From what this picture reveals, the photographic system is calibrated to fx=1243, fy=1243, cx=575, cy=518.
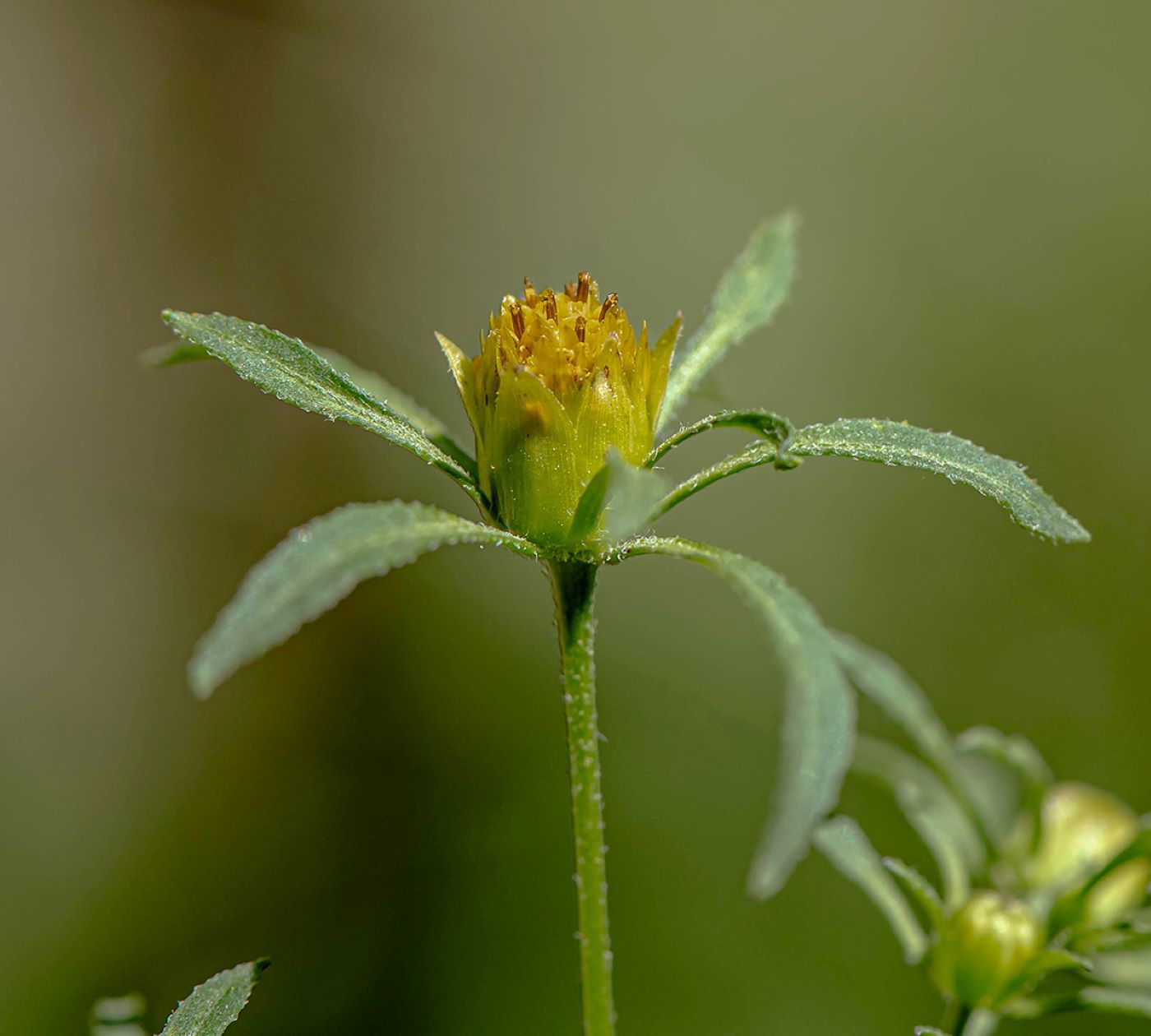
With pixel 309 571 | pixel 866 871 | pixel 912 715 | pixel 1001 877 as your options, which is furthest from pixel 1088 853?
pixel 309 571

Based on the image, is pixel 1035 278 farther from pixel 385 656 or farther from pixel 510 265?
pixel 385 656

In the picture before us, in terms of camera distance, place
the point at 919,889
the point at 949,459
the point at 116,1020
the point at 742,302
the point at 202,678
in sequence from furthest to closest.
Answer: the point at 742,302, the point at 919,889, the point at 116,1020, the point at 949,459, the point at 202,678

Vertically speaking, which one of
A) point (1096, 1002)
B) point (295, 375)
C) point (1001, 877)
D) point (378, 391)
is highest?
point (378, 391)

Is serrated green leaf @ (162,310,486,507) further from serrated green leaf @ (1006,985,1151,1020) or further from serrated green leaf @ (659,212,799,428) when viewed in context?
serrated green leaf @ (1006,985,1151,1020)

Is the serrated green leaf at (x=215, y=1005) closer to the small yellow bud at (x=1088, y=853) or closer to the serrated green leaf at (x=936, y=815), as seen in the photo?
the serrated green leaf at (x=936, y=815)

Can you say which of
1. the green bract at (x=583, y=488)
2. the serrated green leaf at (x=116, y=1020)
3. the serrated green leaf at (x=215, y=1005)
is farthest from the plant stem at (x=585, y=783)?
the serrated green leaf at (x=116, y=1020)

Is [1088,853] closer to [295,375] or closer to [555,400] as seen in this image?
[555,400]
